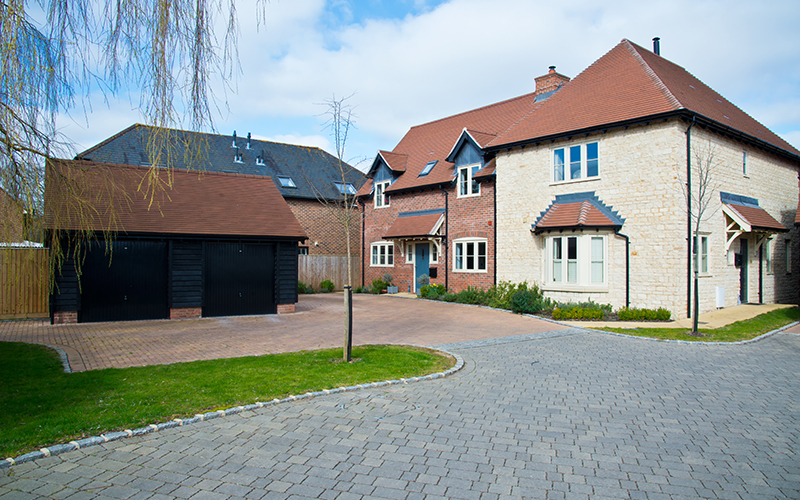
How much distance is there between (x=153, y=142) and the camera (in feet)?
16.1

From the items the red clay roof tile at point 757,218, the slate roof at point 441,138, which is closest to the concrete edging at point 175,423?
the red clay roof tile at point 757,218

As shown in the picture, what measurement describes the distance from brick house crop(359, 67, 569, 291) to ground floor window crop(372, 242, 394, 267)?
54 mm

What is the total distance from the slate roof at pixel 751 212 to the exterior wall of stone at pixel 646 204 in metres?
0.30

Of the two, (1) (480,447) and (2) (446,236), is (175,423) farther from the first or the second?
(2) (446,236)

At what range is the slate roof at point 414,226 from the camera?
73.3 ft

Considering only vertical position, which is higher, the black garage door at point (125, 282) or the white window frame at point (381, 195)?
the white window frame at point (381, 195)

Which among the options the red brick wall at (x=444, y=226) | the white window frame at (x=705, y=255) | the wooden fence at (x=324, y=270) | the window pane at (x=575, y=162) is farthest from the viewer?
the wooden fence at (x=324, y=270)

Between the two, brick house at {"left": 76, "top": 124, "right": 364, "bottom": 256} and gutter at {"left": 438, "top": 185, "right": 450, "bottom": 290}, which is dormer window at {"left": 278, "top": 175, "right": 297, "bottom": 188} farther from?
gutter at {"left": 438, "top": 185, "right": 450, "bottom": 290}

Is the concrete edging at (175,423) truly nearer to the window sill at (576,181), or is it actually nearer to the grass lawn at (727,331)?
the grass lawn at (727,331)

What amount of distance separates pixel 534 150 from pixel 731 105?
1016 centimetres

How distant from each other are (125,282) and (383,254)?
14.2 meters

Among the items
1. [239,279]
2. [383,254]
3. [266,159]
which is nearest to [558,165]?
[383,254]

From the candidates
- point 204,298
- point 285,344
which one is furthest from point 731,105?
point 204,298

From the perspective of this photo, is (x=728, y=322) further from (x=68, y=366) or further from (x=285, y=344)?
(x=68, y=366)
